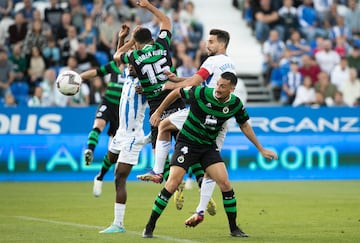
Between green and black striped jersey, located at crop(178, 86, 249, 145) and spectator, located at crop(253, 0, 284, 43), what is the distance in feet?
59.6

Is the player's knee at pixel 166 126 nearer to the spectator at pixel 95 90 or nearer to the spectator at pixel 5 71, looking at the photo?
the spectator at pixel 95 90

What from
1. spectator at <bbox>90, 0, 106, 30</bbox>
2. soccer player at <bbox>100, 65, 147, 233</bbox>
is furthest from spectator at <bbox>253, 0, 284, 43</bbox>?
soccer player at <bbox>100, 65, 147, 233</bbox>

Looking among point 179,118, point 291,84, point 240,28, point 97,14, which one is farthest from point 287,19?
point 179,118

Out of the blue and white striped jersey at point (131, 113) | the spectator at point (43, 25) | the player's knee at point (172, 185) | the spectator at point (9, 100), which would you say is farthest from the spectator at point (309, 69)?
the player's knee at point (172, 185)

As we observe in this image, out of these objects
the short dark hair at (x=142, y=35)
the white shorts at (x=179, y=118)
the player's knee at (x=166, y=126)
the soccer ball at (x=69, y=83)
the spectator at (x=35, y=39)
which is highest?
the short dark hair at (x=142, y=35)

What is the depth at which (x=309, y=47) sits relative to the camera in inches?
1174

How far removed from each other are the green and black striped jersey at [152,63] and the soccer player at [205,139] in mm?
1317

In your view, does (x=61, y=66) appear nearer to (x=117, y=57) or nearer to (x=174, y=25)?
(x=174, y=25)

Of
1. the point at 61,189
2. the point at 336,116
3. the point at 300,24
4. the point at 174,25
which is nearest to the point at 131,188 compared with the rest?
the point at 61,189

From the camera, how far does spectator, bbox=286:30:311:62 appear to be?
2942 centimetres

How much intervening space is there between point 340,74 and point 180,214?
537 inches

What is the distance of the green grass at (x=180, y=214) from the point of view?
12758 mm

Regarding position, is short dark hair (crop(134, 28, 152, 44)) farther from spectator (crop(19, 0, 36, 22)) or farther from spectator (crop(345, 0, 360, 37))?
spectator (crop(345, 0, 360, 37))

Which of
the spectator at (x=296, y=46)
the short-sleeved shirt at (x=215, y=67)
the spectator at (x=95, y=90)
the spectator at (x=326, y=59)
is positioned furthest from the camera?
the spectator at (x=296, y=46)
